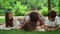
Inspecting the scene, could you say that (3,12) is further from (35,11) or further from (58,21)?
(58,21)

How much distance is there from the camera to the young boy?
2.31m

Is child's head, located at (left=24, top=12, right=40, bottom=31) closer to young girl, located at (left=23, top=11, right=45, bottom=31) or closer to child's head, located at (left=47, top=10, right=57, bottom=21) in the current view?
young girl, located at (left=23, top=11, right=45, bottom=31)

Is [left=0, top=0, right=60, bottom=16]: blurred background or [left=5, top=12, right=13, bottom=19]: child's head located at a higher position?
[left=0, top=0, right=60, bottom=16]: blurred background

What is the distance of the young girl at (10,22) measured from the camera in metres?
2.34

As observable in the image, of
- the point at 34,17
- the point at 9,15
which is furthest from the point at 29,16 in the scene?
the point at 9,15

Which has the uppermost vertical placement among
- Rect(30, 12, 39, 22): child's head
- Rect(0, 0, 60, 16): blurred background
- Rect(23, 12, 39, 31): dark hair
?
Rect(0, 0, 60, 16): blurred background

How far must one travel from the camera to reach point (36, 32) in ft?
7.66

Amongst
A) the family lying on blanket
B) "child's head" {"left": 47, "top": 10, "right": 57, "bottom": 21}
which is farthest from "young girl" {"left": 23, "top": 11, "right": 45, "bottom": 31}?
"child's head" {"left": 47, "top": 10, "right": 57, "bottom": 21}

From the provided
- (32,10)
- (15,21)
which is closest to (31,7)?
(32,10)

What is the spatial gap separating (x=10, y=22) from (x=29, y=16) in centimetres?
20

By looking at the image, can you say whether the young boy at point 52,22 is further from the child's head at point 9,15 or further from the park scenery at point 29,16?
the child's head at point 9,15

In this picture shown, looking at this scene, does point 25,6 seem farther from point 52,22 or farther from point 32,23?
point 52,22

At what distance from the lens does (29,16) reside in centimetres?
232

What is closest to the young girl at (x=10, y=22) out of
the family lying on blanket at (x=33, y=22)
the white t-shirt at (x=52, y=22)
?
the family lying on blanket at (x=33, y=22)
